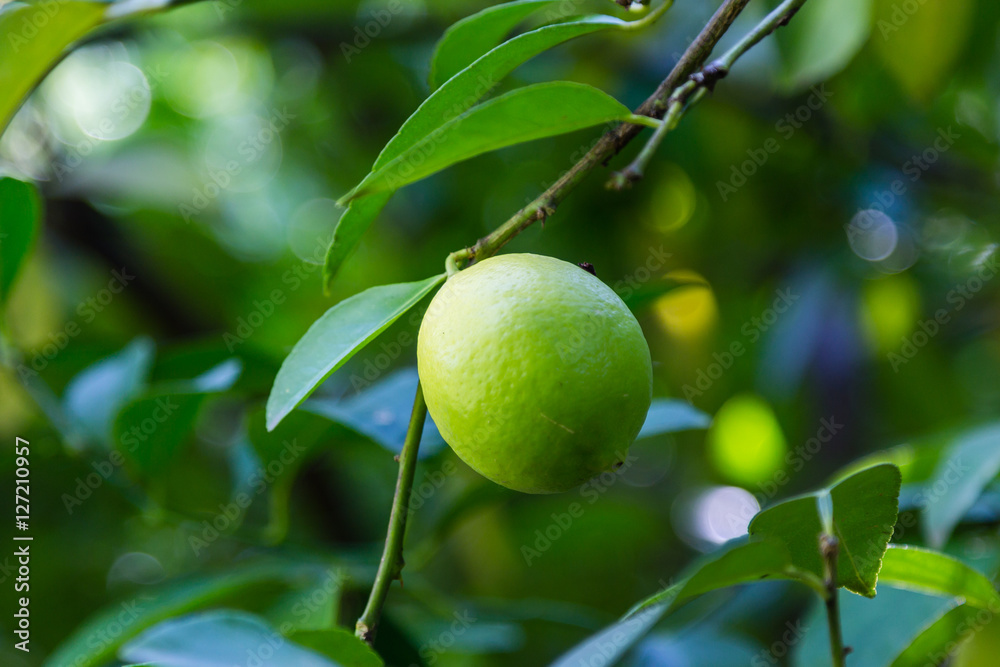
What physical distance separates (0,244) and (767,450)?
1327mm

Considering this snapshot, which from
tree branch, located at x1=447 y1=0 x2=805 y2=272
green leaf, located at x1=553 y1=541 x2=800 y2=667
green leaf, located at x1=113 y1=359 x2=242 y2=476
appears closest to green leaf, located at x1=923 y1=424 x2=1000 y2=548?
green leaf, located at x1=553 y1=541 x2=800 y2=667

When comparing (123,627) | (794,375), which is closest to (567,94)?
(123,627)

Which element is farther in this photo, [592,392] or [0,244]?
[0,244]

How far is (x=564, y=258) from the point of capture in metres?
1.53

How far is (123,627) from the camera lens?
827 millimetres

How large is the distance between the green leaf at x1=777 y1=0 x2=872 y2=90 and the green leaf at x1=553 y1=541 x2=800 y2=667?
0.67m

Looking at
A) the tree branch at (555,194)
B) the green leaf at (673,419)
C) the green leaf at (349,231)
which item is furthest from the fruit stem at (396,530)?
the green leaf at (673,419)

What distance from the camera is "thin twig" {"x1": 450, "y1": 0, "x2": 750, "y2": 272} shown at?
Answer: 0.54 m

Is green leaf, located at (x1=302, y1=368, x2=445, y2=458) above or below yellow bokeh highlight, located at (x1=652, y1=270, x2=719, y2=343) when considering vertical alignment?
above

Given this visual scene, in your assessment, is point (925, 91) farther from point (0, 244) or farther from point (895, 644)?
point (0, 244)

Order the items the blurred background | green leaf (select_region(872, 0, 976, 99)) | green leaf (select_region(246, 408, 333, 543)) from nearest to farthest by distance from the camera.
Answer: green leaf (select_region(246, 408, 333, 543)) → green leaf (select_region(872, 0, 976, 99)) → the blurred background

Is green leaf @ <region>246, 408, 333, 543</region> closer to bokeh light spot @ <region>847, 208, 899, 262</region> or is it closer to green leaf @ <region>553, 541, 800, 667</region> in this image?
green leaf @ <region>553, 541, 800, 667</region>

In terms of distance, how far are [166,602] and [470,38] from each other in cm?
67

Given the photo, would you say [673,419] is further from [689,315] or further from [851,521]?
[689,315]
